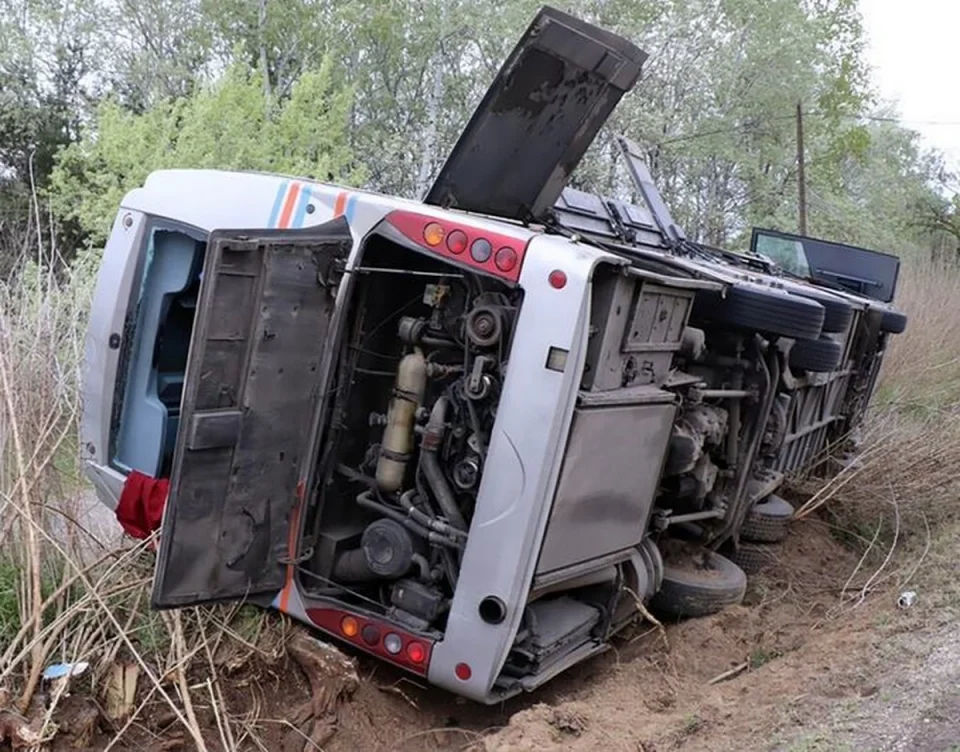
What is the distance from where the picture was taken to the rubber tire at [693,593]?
4773 mm

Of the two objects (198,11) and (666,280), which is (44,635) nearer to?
(666,280)

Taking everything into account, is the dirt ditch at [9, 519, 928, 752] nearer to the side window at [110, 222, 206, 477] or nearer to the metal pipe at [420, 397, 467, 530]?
the metal pipe at [420, 397, 467, 530]

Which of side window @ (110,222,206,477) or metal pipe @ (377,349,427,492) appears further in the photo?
side window @ (110,222,206,477)

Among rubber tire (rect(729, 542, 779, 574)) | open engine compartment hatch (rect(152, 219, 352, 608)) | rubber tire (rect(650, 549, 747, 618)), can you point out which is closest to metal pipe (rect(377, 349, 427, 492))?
open engine compartment hatch (rect(152, 219, 352, 608))

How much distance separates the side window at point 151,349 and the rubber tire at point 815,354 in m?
2.88

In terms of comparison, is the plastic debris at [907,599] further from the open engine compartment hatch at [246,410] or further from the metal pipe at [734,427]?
the open engine compartment hatch at [246,410]

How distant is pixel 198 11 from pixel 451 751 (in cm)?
2094

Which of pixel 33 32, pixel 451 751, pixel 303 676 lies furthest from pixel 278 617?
pixel 33 32

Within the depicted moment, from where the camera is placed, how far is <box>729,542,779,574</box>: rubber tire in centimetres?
592

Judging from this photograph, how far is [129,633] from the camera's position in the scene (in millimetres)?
3561

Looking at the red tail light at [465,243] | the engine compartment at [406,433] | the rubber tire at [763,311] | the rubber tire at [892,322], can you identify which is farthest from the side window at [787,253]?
the red tail light at [465,243]

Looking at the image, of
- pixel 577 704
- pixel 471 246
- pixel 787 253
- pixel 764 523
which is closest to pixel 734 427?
pixel 764 523

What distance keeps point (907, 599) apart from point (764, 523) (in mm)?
1309

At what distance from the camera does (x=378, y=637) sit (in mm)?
3541
